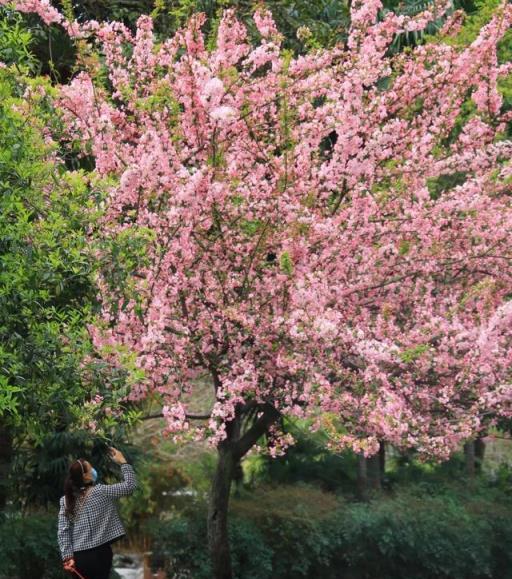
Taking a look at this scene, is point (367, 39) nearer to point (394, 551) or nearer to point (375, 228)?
point (375, 228)

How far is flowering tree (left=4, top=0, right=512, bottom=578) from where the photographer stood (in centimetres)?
938

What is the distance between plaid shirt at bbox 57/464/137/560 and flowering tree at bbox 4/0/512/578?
1761mm

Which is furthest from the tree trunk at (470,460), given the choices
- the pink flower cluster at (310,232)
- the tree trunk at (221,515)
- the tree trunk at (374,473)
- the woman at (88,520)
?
the woman at (88,520)

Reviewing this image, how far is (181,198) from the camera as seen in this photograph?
29.8 feet

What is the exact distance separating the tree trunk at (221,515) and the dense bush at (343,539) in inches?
29.3

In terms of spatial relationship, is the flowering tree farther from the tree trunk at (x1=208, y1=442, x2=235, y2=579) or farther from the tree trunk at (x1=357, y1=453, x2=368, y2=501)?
the tree trunk at (x1=357, y1=453, x2=368, y2=501)

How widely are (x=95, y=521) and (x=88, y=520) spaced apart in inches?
2.0

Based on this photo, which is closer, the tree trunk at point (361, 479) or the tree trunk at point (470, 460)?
the tree trunk at point (361, 479)

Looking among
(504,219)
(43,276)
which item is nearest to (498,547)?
(504,219)

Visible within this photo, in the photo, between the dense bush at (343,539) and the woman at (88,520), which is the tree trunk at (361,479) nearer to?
the dense bush at (343,539)

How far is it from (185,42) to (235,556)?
6.28 meters

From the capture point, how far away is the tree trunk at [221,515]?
38.6ft

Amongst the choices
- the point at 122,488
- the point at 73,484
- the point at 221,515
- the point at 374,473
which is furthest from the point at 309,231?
the point at 374,473

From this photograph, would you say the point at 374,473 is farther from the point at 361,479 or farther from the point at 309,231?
the point at 309,231
